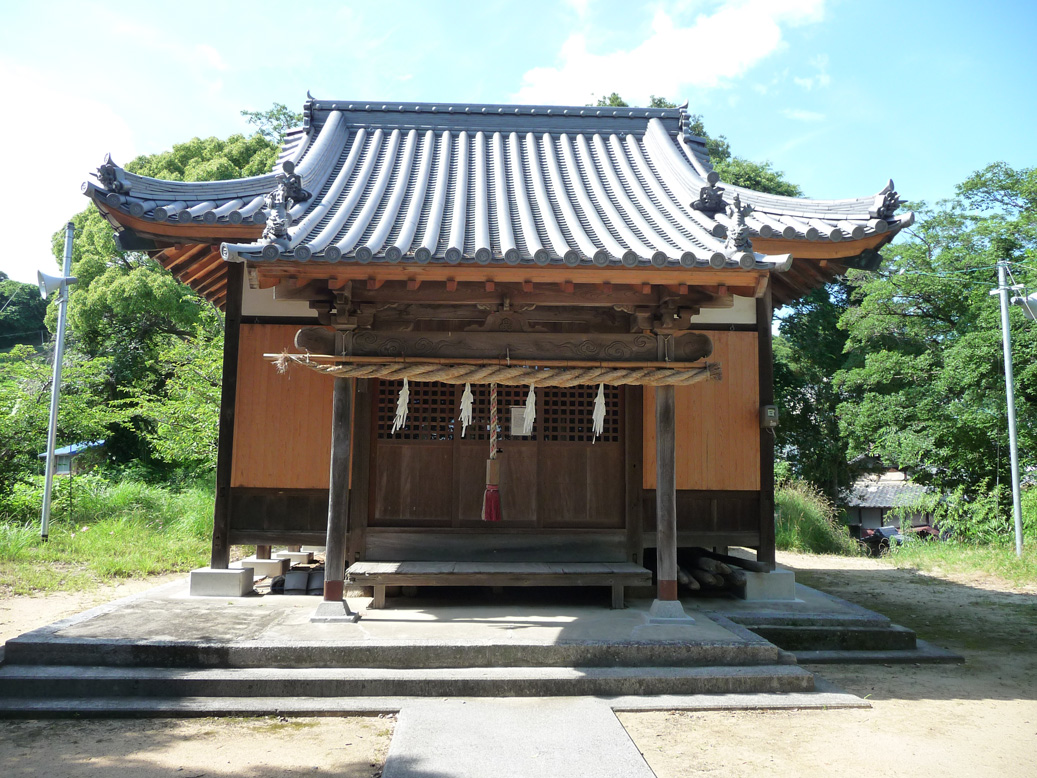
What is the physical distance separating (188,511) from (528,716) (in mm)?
11159

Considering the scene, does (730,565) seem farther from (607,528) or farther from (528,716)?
(528,716)

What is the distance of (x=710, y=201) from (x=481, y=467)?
11.6 feet

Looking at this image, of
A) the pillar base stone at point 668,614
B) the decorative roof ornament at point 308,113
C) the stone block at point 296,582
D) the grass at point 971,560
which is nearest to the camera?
the pillar base stone at point 668,614

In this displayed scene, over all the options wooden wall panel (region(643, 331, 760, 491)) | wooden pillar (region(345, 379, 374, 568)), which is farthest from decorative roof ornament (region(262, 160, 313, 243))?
wooden wall panel (region(643, 331, 760, 491))

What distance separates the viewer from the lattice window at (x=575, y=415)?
729cm

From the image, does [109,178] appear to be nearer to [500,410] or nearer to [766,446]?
[500,410]

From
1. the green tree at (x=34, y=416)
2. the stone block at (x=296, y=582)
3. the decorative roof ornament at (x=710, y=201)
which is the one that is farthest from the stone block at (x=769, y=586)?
the green tree at (x=34, y=416)

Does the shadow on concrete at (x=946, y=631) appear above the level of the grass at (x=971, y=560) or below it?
below

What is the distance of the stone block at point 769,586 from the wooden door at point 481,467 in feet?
4.82

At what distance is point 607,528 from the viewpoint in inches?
282

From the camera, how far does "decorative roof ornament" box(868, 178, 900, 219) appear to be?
21.0 ft

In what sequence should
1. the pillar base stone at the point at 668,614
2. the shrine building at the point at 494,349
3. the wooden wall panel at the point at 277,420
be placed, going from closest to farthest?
1. the shrine building at the point at 494,349
2. the pillar base stone at the point at 668,614
3. the wooden wall panel at the point at 277,420

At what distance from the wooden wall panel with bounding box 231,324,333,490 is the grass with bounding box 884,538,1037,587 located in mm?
10322

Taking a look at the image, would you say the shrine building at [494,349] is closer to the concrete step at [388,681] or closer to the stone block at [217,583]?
the stone block at [217,583]
